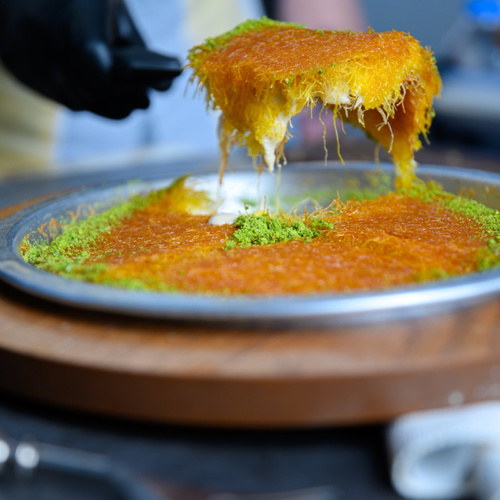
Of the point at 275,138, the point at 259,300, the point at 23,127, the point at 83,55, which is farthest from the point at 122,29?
the point at 23,127

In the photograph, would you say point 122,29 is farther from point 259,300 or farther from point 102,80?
point 259,300

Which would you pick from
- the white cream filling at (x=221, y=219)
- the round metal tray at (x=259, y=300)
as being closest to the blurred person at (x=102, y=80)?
the white cream filling at (x=221, y=219)

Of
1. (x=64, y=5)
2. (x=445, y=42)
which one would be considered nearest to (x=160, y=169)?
(x=64, y=5)

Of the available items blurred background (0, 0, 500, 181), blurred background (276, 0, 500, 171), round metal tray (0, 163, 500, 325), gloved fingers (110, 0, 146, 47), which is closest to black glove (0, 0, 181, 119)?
gloved fingers (110, 0, 146, 47)

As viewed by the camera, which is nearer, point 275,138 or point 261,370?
Result: point 261,370

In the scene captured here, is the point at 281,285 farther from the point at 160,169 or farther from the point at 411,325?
the point at 160,169
